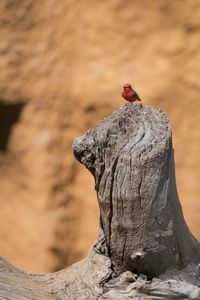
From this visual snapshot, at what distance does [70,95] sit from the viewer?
13.0ft

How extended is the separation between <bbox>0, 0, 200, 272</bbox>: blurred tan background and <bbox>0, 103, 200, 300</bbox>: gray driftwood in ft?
6.09

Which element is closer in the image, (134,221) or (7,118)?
(134,221)

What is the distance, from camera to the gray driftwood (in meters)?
1.85

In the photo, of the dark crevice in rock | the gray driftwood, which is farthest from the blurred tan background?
the gray driftwood

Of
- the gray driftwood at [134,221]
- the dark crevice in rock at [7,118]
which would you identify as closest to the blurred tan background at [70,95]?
the dark crevice in rock at [7,118]

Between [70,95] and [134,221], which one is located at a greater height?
[70,95]

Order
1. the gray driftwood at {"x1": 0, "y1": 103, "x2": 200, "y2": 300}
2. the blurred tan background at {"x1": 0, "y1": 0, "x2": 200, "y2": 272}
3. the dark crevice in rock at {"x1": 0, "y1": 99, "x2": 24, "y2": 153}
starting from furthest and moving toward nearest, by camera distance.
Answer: the dark crevice in rock at {"x1": 0, "y1": 99, "x2": 24, "y2": 153} → the blurred tan background at {"x1": 0, "y1": 0, "x2": 200, "y2": 272} → the gray driftwood at {"x1": 0, "y1": 103, "x2": 200, "y2": 300}

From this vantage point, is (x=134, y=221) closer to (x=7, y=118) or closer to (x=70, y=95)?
(x=70, y=95)

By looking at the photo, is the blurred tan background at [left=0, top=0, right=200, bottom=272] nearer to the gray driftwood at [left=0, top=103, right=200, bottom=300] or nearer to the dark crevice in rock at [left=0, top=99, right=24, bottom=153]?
the dark crevice in rock at [left=0, top=99, right=24, bottom=153]

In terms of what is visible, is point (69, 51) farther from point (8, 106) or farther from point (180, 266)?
point (180, 266)

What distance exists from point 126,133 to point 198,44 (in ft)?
6.67

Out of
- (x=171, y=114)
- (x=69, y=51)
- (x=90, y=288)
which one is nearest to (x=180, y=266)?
(x=90, y=288)

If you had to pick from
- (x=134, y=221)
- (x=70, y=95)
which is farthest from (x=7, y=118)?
(x=134, y=221)

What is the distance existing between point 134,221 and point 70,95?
84.7 inches
